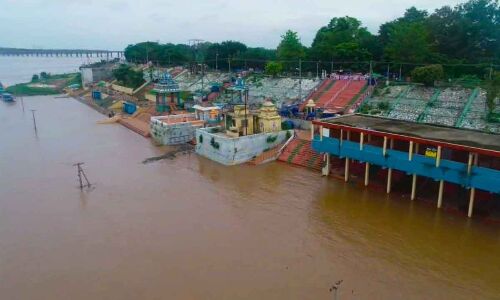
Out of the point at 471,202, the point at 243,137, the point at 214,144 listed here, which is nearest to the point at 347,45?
the point at 243,137

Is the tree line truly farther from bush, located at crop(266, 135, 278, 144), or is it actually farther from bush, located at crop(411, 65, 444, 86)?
bush, located at crop(266, 135, 278, 144)

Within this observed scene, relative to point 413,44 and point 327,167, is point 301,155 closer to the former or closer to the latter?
point 327,167

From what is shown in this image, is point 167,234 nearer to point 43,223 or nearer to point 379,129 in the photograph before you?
point 43,223

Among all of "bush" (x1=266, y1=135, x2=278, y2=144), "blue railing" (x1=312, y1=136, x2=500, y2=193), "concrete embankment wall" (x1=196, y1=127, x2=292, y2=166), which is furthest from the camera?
"bush" (x1=266, y1=135, x2=278, y2=144)

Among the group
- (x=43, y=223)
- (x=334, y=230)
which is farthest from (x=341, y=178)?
(x=43, y=223)

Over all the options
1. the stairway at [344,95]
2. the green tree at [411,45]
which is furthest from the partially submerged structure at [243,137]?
the green tree at [411,45]

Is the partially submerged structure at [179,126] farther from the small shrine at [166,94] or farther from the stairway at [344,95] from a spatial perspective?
the stairway at [344,95]

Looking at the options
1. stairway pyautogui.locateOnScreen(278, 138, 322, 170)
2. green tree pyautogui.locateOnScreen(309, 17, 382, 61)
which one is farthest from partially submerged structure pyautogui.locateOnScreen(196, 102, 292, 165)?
green tree pyautogui.locateOnScreen(309, 17, 382, 61)
